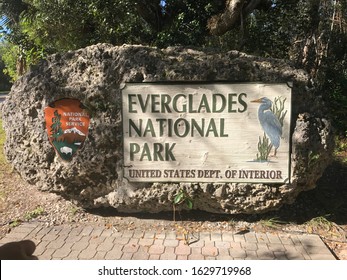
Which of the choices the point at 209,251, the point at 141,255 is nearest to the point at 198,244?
the point at 209,251

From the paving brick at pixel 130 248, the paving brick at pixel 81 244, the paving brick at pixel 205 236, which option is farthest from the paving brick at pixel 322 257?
the paving brick at pixel 81 244

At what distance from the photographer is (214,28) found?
6.82 m

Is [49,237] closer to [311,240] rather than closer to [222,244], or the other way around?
[222,244]

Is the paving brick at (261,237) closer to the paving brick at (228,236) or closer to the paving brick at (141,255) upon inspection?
the paving brick at (228,236)

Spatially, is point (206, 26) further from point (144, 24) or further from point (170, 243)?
point (170, 243)

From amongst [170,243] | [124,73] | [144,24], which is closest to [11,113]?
[124,73]

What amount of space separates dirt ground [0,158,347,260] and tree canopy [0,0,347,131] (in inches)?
109

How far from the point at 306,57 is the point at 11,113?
5392 millimetres

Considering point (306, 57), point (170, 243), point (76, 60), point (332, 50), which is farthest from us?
point (332, 50)

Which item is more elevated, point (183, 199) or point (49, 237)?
point (183, 199)

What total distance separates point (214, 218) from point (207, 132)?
3.64 feet

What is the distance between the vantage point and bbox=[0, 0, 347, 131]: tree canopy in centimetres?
649

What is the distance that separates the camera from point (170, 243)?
3.53 m

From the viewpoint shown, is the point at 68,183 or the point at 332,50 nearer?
the point at 68,183
